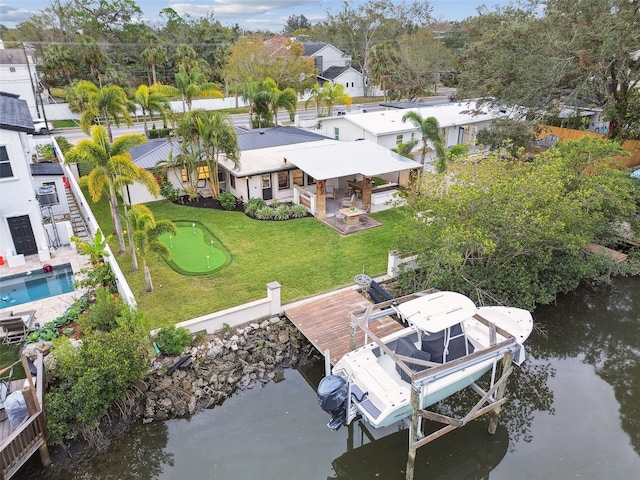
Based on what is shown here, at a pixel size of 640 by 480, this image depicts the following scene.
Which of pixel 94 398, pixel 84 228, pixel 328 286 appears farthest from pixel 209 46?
pixel 94 398

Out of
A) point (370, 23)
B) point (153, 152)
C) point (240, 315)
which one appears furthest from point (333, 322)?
point (370, 23)

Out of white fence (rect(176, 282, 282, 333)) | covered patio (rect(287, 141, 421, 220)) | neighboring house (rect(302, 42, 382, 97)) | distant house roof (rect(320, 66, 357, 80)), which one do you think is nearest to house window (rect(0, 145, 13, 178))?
white fence (rect(176, 282, 282, 333))

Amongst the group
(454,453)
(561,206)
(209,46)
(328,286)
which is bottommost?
(454,453)

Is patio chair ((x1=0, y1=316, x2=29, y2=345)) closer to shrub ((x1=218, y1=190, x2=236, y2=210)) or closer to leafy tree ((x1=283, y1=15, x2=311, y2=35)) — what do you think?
shrub ((x1=218, y1=190, x2=236, y2=210))

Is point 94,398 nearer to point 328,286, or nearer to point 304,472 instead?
point 304,472

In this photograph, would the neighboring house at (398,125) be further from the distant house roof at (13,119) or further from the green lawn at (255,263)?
the distant house roof at (13,119)

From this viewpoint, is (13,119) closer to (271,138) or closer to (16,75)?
(271,138)
